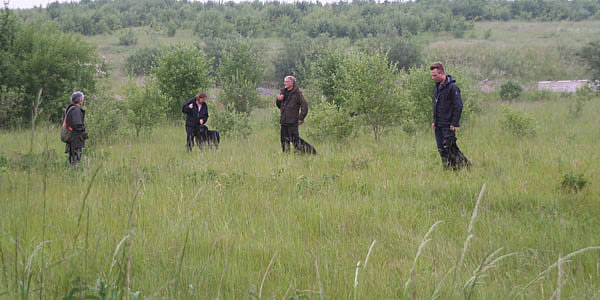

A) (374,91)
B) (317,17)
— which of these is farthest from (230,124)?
(317,17)

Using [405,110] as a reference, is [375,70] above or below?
above

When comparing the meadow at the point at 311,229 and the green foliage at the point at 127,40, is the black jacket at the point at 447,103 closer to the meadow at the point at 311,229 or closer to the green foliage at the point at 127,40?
the meadow at the point at 311,229

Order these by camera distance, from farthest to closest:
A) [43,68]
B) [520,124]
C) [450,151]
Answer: [43,68] → [520,124] → [450,151]

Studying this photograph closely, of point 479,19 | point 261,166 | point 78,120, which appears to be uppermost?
point 479,19

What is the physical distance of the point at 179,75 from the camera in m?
21.3

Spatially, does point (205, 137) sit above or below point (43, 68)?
below

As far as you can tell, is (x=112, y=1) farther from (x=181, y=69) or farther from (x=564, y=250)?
(x=564, y=250)

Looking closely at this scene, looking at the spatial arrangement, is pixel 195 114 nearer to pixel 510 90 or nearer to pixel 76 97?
pixel 76 97

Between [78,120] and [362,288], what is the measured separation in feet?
23.0

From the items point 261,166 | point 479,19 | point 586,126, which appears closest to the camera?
point 261,166

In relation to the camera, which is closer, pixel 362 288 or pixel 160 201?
pixel 362 288

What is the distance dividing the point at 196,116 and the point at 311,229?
7.41m

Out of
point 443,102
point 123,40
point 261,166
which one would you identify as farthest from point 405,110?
point 123,40

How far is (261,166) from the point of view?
834 cm
